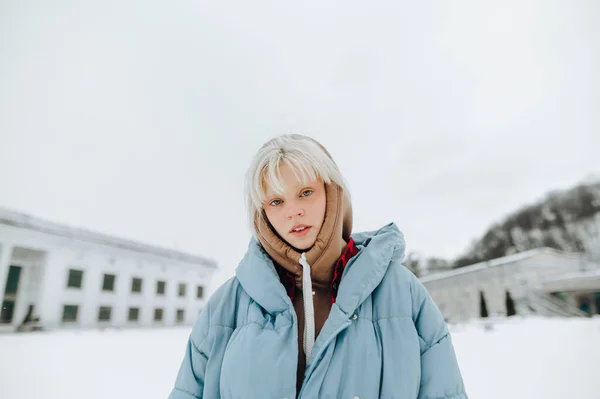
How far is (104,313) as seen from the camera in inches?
466

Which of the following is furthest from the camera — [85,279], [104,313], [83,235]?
[83,235]

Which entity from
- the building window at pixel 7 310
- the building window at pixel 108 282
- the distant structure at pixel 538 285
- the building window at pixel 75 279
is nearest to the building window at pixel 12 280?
the building window at pixel 7 310

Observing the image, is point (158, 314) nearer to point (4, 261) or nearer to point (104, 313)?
point (104, 313)

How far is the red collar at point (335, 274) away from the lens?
91 cm

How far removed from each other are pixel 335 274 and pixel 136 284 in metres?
14.6

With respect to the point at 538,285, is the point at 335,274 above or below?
above

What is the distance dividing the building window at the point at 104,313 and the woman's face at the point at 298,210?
528 inches

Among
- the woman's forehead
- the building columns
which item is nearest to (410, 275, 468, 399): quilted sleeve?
→ the woman's forehead

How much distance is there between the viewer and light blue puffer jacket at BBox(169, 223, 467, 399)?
2.38ft

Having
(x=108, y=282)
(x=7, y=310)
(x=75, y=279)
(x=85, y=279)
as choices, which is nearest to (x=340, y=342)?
(x=7, y=310)

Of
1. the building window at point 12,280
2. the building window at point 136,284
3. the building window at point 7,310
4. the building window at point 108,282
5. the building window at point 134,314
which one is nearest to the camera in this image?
the building window at point 7,310

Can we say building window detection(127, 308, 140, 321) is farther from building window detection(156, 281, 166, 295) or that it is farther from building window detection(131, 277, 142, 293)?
building window detection(156, 281, 166, 295)

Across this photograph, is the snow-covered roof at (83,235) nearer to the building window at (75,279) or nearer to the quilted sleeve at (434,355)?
the building window at (75,279)

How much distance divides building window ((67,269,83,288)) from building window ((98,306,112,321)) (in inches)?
46.8
